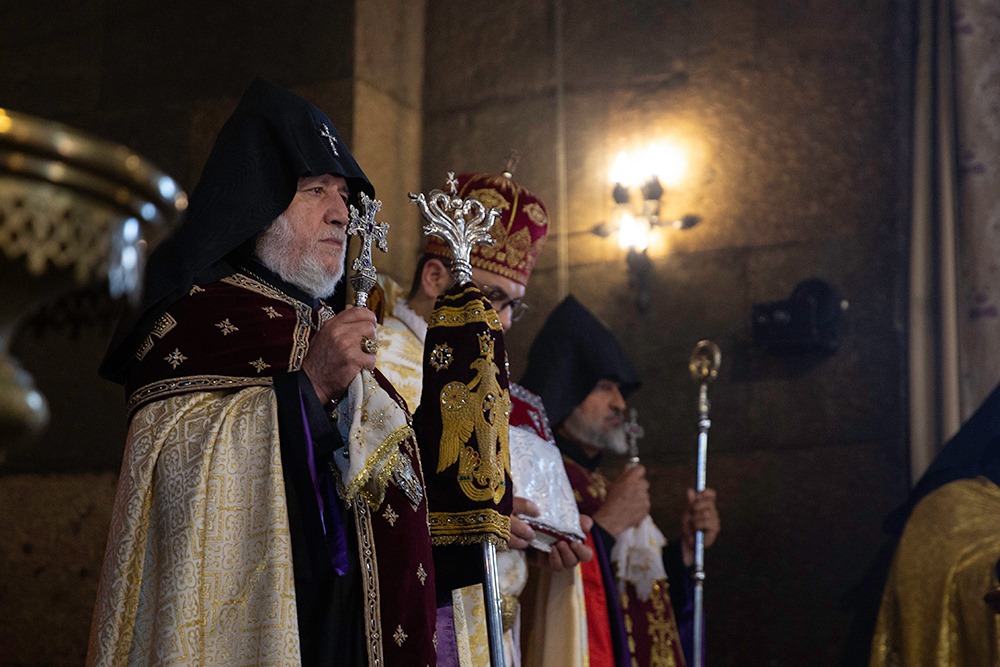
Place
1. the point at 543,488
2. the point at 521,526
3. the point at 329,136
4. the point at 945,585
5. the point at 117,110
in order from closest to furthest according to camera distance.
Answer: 1. the point at 329,136
2. the point at 521,526
3. the point at 543,488
4. the point at 945,585
5. the point at 117,110

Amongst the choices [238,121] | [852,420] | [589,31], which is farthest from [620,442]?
[238,121]

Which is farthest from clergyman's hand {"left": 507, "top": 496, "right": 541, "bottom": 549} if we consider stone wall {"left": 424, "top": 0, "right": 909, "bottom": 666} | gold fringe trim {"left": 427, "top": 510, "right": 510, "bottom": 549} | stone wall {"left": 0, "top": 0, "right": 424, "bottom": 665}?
stone wall {"left": 0, "top": 0, "right": 424, "bottom": 665}

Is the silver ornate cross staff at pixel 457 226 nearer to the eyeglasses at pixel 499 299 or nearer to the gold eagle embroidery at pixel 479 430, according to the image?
the gold eagle embroidery at pixel 479 430

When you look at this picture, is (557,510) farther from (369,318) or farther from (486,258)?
(369,318)

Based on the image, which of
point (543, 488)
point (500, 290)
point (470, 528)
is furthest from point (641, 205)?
point (470, 528)

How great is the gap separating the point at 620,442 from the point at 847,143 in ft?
5.72

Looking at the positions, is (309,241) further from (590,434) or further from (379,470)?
(590,434)

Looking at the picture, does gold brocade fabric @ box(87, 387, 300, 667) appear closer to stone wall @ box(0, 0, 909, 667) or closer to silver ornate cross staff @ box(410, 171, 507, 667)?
silver ornate cross staff @ box(410, 171, 507, 667)

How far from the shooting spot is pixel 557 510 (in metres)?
4.49

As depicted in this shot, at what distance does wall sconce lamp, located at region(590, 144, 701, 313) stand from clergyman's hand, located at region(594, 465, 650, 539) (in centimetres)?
141

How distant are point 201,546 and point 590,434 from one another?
9.99ft

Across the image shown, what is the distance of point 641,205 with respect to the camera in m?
6.74

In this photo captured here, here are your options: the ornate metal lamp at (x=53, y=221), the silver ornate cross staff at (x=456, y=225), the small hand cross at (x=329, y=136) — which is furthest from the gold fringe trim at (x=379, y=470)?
the ornate metal lamp at (x=53, y=221)

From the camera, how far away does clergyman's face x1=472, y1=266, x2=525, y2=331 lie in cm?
467
